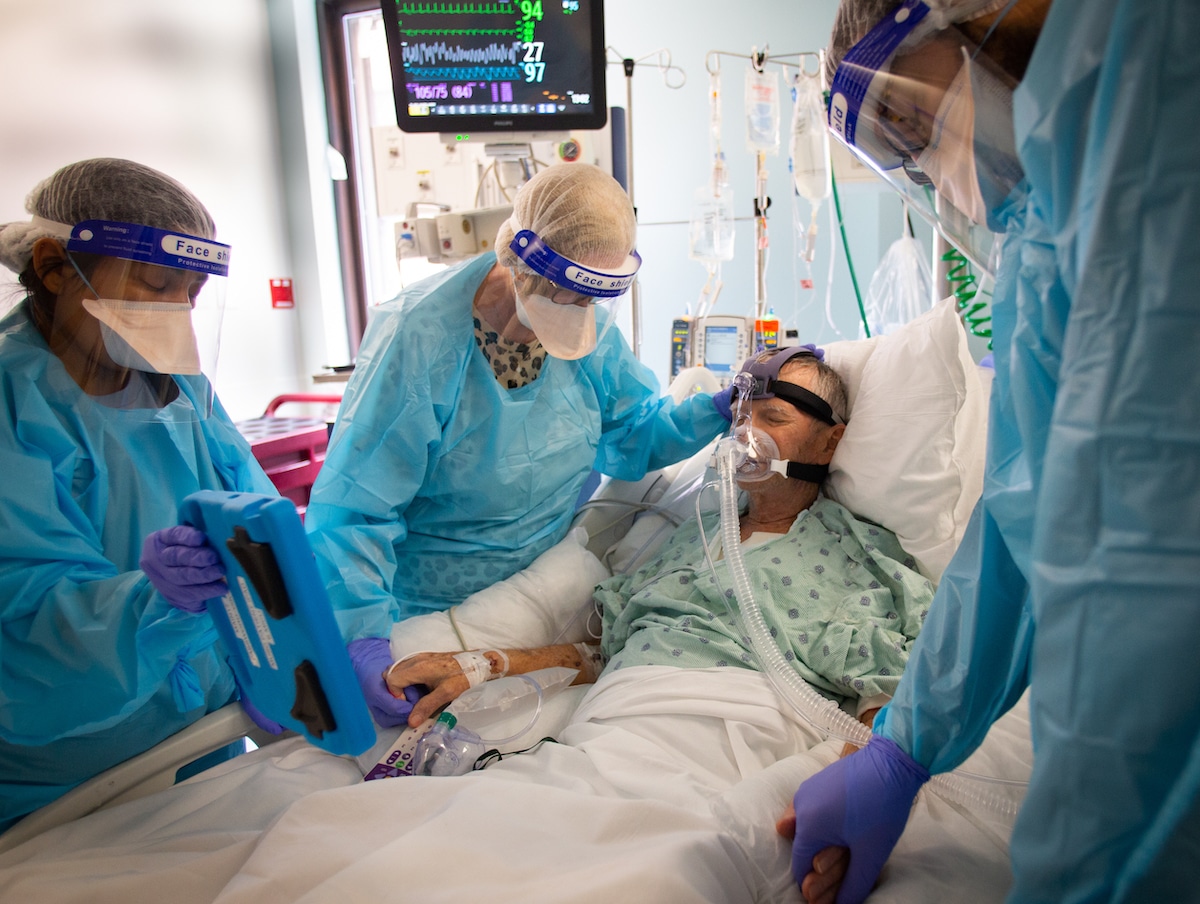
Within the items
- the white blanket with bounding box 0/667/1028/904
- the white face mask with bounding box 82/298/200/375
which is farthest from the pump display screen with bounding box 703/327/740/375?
the white face mask with bounding box 82/298/200/375

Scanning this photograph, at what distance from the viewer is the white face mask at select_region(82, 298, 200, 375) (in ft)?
3.51

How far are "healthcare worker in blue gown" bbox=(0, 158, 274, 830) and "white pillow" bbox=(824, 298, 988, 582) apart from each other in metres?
1.34

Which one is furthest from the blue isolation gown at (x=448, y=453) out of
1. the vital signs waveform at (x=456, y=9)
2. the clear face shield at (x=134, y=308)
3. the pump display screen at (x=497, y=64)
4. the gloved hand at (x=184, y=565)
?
the vital signs waveform at (x=456, y=9)

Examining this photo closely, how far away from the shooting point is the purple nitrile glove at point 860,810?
2.94 ft

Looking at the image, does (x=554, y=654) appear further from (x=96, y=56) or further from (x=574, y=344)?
(x=96, y=56)

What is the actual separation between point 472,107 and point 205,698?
168cm

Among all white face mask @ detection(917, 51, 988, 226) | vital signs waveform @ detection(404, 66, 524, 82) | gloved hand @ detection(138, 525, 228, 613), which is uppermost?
vital signs waveform @ detection(404, 66, 524, 82)

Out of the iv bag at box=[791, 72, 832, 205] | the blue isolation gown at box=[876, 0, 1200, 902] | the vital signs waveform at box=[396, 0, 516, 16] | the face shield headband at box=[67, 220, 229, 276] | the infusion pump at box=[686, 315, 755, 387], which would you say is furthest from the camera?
the infusion pump at box=[686, 315, 755, 387]

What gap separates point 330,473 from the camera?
1.46m

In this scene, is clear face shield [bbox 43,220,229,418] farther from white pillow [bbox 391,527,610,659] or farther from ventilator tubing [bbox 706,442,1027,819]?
ventilator tubing [bbox 706,442,1027,819]

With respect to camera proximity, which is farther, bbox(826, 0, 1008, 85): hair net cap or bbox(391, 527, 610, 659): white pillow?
bbox(391, 527, 610, 659): white pillow

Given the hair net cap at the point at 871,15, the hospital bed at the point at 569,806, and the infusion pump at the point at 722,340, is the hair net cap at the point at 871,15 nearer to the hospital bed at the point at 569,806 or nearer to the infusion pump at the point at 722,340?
the hospital bed at the point at 569,806

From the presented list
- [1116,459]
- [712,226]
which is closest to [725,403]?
[712,226]

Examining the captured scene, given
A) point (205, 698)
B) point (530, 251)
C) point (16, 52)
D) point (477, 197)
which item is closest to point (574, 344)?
point (530, 251)
